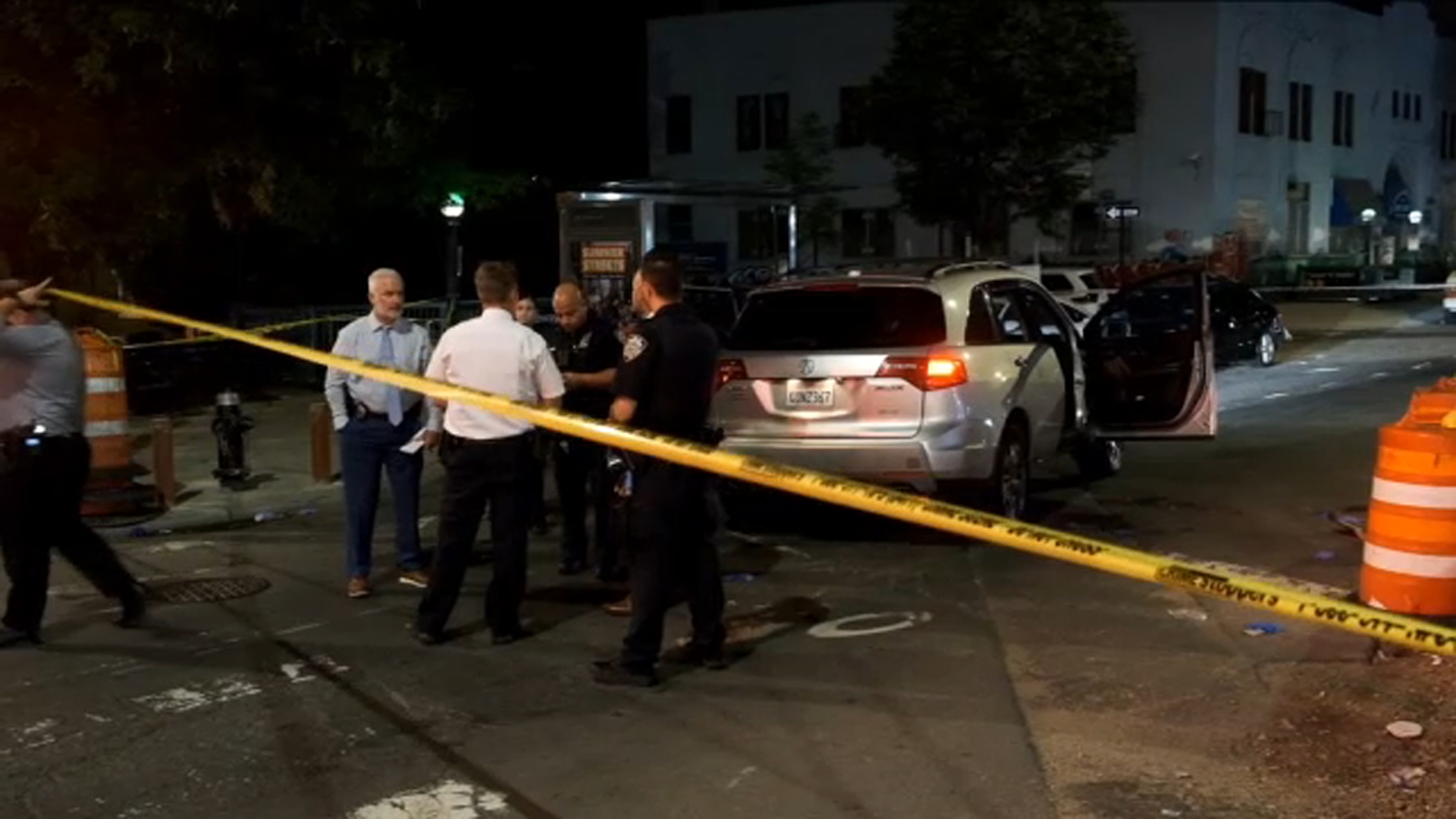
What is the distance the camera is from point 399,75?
1845cm

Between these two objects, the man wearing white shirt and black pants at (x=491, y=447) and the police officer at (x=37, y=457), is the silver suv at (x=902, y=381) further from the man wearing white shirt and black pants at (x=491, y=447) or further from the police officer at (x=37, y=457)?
the police officer at (x=37, y=457)

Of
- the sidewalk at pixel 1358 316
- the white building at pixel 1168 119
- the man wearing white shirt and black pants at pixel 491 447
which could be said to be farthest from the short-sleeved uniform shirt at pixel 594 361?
the white building at pixel 1168 119

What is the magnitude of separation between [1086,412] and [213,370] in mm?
13338

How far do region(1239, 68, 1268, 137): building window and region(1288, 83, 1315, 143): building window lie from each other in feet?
5.40

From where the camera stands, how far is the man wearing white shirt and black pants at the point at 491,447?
680cm

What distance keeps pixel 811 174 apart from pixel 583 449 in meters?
31.4

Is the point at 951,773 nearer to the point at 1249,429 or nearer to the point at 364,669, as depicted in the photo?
the point at 364,669

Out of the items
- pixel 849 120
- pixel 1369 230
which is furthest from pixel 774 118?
pixel 1369 230

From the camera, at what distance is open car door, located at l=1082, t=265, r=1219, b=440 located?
427 inches

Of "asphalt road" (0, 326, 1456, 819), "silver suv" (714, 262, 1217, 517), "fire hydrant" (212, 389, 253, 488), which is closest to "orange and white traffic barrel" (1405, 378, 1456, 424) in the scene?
"asphalt road" (0, 326, 1456, 819)

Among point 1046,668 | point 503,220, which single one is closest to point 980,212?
point 503,220

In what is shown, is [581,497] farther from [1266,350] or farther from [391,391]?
[1266,350]

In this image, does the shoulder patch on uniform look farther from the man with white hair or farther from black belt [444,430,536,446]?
the man with white hair

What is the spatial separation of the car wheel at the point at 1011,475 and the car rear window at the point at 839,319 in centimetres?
92
